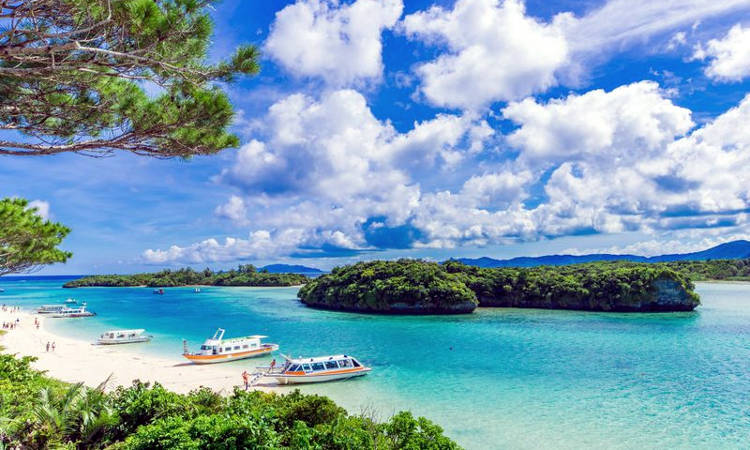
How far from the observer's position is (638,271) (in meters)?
67.5

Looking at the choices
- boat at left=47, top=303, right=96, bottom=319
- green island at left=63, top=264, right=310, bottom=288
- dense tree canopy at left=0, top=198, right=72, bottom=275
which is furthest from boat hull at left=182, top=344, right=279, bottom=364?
green island at left=63, top=264, right=310, bottom=288

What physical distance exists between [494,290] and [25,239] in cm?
7383

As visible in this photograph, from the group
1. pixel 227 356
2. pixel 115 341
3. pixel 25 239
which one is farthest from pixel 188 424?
pixel 115 341

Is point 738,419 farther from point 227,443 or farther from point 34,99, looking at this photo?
point 34,99

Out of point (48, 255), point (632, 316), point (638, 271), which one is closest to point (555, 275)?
point (638, 271)

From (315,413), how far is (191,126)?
23.8ft

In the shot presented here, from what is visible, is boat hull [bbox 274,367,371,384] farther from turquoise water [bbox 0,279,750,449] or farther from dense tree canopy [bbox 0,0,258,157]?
dense tree canopy [bbox 0,0,258,157]

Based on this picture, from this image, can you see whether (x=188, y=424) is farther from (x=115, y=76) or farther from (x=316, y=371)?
(x=316, y=371)

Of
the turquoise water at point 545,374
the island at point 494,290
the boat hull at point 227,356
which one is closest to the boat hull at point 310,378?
the turquoise water at point 545,374

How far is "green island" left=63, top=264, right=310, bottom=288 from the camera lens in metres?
176

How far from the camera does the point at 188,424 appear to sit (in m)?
7.12

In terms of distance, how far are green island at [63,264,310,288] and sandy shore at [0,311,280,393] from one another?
13674cm

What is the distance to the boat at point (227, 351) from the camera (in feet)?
99.0

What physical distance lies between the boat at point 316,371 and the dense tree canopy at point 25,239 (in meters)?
13.3
